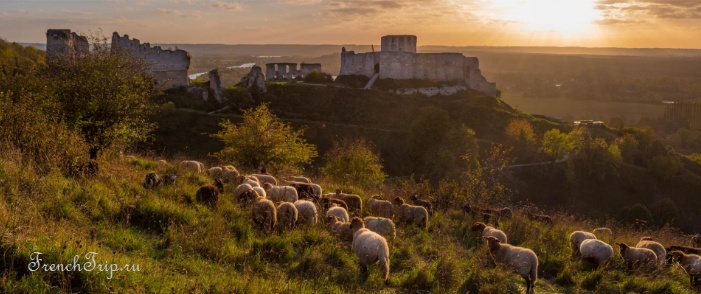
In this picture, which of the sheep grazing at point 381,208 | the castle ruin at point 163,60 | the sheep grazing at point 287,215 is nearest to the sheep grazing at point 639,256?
the sheep grazing at point 381,208

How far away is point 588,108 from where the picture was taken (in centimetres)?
14750

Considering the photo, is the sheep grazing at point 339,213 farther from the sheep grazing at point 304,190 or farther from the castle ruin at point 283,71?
the castle ruin at point 283,71

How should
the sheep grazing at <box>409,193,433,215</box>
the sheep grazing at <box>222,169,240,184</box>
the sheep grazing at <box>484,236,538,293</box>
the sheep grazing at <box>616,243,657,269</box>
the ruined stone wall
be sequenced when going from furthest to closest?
the ruined stone wall, the sheep grazing at <box>222,169,240,184</box>, the sheep grazing at <box>409,193,433,215</box>, the sheep grazing at <box>616,243,657,269</box>, the sheep grazing at <box>484,236,538,293</box>

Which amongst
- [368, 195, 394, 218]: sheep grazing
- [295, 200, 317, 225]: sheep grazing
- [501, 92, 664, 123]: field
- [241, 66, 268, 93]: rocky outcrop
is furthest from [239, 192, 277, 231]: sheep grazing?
[501, 92, 664, 123]: field

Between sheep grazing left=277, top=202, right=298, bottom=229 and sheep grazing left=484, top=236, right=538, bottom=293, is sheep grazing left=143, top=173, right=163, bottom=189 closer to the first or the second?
sheep grazing left=277, top=202, right=298, bottom=229

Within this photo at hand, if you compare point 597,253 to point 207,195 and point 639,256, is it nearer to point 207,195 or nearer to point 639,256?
point 639,256

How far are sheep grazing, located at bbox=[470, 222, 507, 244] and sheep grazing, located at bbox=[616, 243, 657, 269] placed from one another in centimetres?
307

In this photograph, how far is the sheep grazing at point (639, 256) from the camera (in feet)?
35.2

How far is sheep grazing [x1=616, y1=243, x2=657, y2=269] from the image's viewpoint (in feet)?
35.2

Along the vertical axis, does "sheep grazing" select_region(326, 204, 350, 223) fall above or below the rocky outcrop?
below

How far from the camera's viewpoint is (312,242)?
32.5 feet

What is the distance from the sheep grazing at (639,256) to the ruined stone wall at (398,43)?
239 feet

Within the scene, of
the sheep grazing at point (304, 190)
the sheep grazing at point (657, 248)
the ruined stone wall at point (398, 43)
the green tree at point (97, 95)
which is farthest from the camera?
the ruined stone wall at point (398, 43)

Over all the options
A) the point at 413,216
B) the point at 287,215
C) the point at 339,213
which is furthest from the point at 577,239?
the point at 287,215
